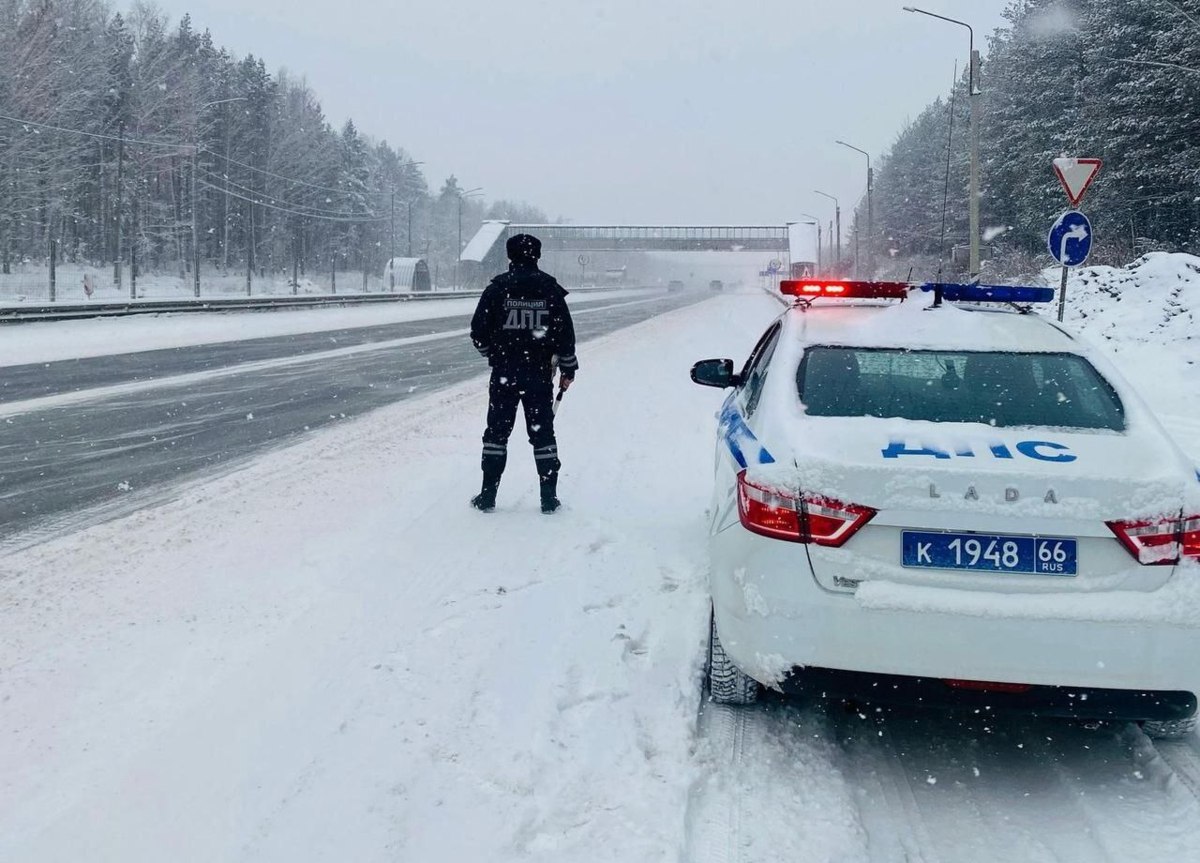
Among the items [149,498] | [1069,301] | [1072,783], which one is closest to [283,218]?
[1069,301]

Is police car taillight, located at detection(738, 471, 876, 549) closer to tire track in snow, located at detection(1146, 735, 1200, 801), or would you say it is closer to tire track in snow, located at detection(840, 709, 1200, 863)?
tire track in snow, located at detection(840, 709, 1200, 863)

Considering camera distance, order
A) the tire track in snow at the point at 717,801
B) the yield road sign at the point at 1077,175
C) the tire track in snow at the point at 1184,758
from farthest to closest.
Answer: the yield road sign at the point at 1077,175 < the tire track in snow at the point at 1184,758 < the tire track in snow at the point at 717,801

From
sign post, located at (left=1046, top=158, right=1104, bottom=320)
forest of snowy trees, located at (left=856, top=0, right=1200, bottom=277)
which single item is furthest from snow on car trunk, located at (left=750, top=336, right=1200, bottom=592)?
forest of snowy trees, located at (left=856, top=0, right=1200, bottom=277)

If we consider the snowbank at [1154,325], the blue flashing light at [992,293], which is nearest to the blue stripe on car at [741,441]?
the blue flashing light at [992,293]

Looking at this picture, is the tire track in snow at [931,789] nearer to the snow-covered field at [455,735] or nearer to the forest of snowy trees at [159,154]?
the snow-covered field at [455,735]

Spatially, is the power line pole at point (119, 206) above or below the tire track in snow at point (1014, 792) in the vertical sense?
above

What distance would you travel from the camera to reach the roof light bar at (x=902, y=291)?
169 inches

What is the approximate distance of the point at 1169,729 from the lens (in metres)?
3.49

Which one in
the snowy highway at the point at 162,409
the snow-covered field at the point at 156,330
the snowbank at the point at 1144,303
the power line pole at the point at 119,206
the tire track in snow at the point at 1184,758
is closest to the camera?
the tire track in snow at the point at 1184,758

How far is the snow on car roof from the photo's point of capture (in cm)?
396

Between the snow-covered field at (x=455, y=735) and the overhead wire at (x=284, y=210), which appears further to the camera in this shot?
the overhead wire at (x=284, y=210)

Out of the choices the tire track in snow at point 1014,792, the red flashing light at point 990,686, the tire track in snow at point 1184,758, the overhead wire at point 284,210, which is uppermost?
the overhead wire at point 284,210

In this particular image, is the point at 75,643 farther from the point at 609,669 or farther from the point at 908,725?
the point at 908,725

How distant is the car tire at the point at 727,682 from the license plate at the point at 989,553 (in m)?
0.86
